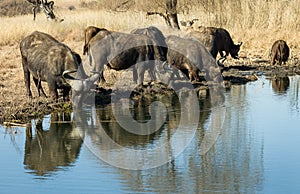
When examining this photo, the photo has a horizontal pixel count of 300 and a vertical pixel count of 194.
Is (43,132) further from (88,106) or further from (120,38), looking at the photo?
(120,38)

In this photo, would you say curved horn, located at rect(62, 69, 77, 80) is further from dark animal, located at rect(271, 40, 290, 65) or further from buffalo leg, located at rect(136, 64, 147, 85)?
dark animal, located at rect(271, 40, 290, 65)

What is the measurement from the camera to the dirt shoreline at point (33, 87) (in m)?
12.4

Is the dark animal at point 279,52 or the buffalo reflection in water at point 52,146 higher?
the dark animal at point 279,52

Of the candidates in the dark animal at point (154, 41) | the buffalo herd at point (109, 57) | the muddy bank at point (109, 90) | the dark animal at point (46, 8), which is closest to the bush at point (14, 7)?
the dark animal at point (46, 8)

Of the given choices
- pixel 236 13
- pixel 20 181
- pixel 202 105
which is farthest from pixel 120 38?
pixel 236 13

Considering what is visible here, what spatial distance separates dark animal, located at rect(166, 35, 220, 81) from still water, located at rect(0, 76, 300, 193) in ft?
12.6

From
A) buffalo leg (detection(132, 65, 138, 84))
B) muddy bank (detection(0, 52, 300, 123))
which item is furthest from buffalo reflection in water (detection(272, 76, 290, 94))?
buffalo leg (detection(132, 65, 138, 84))

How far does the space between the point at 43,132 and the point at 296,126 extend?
4831 mm

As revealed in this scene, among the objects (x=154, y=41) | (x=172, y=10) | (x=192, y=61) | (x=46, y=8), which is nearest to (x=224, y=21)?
(x=172, y=10)

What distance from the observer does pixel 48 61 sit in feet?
44.9

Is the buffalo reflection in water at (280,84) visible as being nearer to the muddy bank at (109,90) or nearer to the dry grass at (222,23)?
the muddy bank at (109,90)

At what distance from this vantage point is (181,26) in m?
29.1

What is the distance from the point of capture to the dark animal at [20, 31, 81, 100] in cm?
1343

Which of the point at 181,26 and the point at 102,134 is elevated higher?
the point at 181,26
